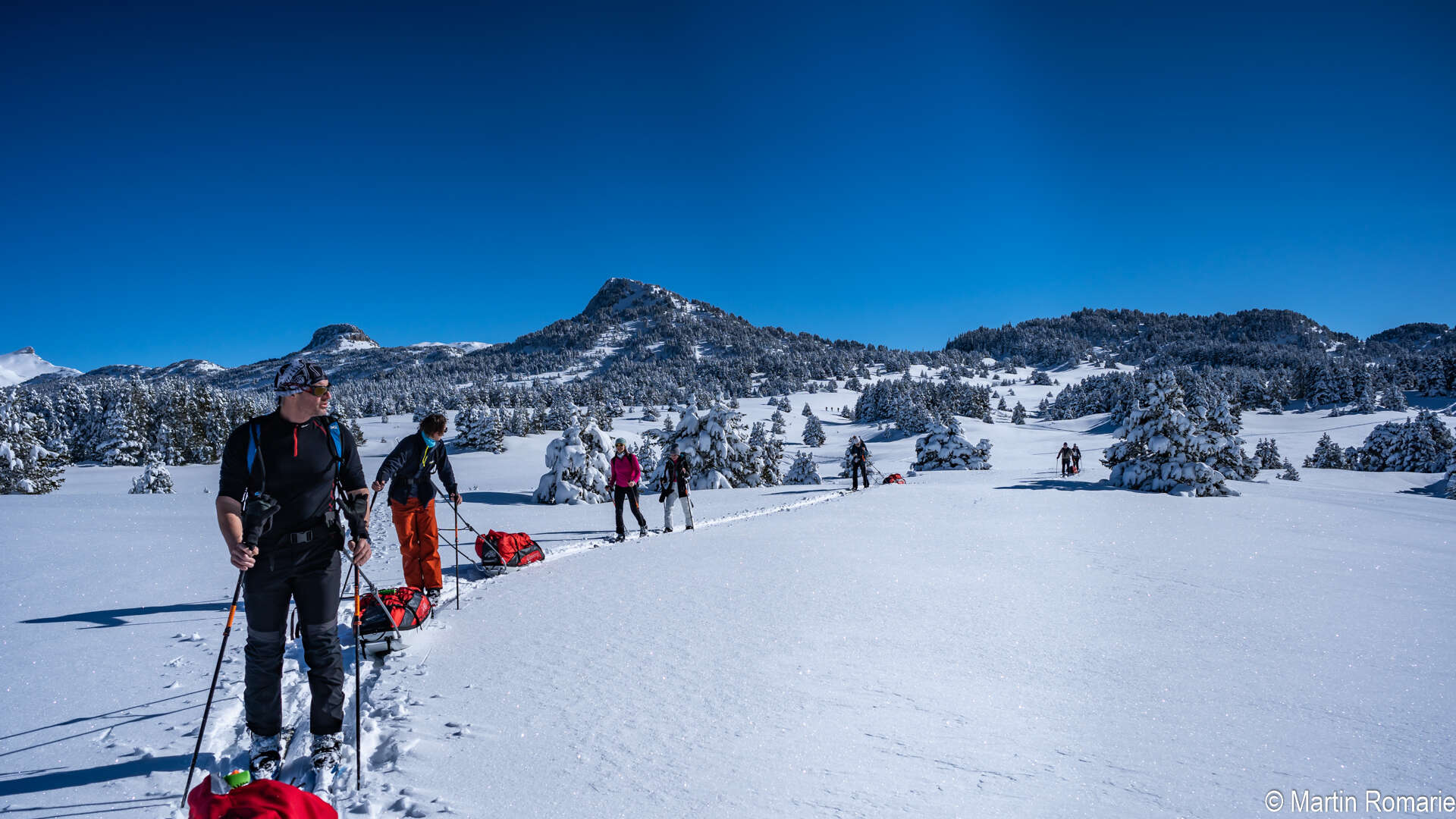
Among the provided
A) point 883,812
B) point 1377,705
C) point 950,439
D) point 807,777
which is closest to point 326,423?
point 807,777

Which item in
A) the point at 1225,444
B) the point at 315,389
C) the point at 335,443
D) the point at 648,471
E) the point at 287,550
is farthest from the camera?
the point at 648,471

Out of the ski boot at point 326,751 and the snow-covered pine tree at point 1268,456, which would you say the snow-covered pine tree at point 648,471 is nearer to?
the ski boot at point 326,751

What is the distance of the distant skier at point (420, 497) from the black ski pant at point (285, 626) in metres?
3.22

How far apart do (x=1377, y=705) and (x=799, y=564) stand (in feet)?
18.4

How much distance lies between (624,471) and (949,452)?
29266 mm

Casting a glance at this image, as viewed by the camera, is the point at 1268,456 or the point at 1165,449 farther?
the point at 1268,456

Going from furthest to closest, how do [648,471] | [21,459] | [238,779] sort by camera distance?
[648,471], [21,459], [238,779]

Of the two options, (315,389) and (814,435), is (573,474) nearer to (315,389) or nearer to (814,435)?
(315,389)

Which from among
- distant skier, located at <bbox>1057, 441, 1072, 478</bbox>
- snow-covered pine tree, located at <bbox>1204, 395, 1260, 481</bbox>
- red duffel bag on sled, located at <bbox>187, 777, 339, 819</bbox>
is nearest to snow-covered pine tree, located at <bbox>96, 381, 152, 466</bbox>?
red duffel bag on sled, located at <bbox>187, 777, 339, 819</bbox>

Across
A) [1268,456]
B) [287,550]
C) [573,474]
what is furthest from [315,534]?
[1268,456]

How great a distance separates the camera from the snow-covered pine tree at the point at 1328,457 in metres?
45.5

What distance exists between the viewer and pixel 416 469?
22.2 ft

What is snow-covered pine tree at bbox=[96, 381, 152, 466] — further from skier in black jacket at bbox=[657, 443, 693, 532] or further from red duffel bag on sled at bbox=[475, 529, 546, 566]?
red duffel bag on sled at bbox=[475, 529, 546, 566]

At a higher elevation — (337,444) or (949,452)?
(337,444)
